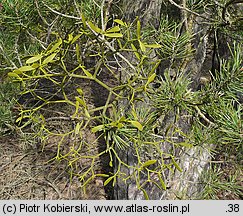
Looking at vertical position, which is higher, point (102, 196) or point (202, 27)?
point (202, 27)

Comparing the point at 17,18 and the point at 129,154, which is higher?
the point at 17,18

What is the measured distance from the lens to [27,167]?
4.72 feet

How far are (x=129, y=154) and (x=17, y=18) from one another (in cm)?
41

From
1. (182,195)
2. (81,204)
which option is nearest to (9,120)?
(81,204)

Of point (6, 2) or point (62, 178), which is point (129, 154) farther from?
point (62, 178)

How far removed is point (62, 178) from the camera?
139 centimetres

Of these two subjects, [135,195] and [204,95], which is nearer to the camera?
[204,95]

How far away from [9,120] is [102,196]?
43 centimetres

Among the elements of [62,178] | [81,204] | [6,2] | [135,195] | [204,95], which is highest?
[6,2]

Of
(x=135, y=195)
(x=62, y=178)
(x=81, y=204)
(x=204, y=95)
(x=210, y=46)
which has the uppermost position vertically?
(x=204, y=95)

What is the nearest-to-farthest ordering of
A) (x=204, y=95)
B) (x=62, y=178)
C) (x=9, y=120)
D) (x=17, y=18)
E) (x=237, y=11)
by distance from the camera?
(x=204, y=95) < (x=17, y=18) < (x=237, y=11) < (x=9, y=120) < (x=62, y=178)

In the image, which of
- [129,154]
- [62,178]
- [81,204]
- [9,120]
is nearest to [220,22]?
[129,154]

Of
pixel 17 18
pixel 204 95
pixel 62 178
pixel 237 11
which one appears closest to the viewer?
pixel 204 95

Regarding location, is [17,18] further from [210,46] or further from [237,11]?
[210,46]
